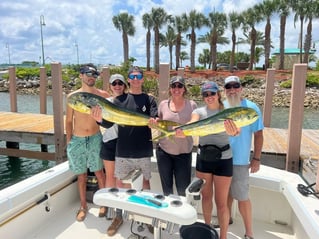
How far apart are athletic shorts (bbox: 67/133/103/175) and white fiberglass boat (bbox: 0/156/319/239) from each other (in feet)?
0.85

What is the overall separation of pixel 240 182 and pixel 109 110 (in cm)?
139

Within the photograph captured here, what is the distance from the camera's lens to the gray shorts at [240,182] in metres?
2.93

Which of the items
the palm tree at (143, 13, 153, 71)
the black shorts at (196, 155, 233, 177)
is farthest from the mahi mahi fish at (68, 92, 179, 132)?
the palm tree at (143, 13, 153, 71)

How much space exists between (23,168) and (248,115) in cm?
916

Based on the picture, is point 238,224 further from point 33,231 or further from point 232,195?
point 33,231

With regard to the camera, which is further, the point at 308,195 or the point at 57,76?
the point at 57,76

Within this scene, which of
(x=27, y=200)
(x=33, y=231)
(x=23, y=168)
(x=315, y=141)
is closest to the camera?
(x=27, y=200)

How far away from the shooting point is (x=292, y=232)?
3490 mm

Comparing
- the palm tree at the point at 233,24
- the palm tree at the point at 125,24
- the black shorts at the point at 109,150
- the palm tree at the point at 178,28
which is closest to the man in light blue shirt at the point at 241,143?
the black shorts at the point at 109,150

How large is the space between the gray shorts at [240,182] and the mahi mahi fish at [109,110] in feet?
2.41

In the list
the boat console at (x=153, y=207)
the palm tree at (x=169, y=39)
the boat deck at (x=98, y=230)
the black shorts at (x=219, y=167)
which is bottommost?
the boat deck at (x=98, y=230)

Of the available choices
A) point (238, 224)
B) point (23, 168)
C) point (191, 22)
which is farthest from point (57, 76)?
point (191, 22)

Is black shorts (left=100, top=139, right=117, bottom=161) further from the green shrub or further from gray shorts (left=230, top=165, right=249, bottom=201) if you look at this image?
the green shrub

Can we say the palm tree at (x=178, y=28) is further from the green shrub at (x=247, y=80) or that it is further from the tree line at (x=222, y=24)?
the green shrub at (x=247, y=80)
